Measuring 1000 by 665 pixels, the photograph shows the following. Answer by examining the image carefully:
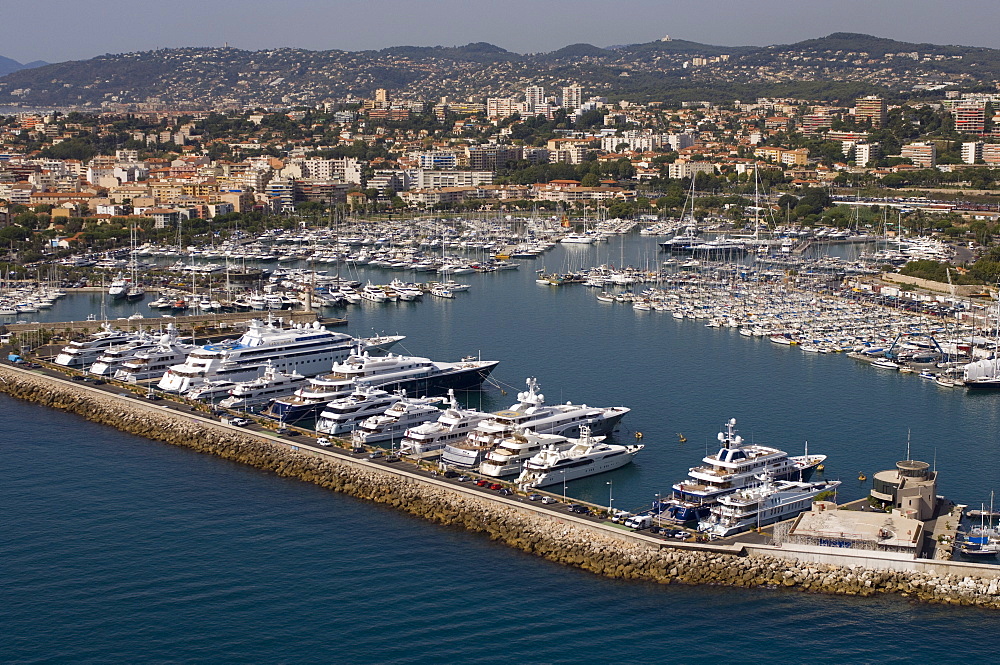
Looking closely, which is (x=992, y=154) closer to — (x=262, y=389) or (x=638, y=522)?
(x=262, y=389)

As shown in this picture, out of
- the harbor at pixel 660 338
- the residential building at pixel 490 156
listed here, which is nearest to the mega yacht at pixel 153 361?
the harbor at pixel 660 338

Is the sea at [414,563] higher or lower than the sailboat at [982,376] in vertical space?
lower

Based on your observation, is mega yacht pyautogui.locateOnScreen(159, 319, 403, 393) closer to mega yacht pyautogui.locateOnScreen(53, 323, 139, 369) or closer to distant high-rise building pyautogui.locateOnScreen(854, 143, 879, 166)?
mega yacht pyautogui.locateOnScreen(53, 323, 139, 369)

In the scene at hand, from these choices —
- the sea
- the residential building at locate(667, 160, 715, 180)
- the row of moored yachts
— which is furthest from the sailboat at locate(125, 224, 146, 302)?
the residential building at locate(667, 160, 715, 180)

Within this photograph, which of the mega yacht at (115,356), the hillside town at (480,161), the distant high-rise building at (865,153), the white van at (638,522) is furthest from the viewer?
the distant high-rise building at (865,153)

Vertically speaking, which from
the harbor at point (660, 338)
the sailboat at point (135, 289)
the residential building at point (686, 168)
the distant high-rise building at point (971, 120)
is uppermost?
the distant high-rise building at point (971, 120)

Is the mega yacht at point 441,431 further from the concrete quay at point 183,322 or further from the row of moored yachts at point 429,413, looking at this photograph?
the concrete quay at point 183,322

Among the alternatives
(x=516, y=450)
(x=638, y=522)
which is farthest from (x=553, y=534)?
(x=516, y=450)
